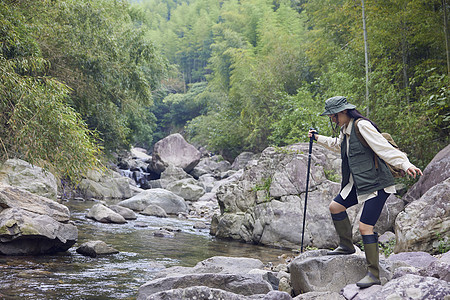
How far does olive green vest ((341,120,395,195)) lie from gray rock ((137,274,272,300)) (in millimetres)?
1467

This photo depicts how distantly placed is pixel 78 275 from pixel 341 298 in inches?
145

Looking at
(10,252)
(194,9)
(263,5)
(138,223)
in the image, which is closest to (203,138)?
(263,5)

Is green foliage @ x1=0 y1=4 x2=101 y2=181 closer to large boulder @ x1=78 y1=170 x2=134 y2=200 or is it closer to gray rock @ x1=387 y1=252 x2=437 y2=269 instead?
gray rock @ x1=387 y1=252 x2=437 y2=269

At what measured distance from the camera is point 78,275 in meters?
5.59

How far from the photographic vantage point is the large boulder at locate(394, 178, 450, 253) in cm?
612

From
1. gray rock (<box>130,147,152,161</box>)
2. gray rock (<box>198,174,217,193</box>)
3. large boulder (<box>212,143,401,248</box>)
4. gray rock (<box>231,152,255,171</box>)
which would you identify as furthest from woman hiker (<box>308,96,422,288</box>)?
gray rock (<box>130,147,152,161</box>)

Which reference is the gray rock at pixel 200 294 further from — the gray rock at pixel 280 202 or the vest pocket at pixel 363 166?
the gray rock at pixel 280 202

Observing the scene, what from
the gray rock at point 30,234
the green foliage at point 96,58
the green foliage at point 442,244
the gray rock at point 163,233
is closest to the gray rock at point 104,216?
the gray rock at point 163,233

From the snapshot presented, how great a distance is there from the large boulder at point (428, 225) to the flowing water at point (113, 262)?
241cm

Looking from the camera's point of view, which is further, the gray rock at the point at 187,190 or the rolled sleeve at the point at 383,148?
the gray rock at the point at 187,190

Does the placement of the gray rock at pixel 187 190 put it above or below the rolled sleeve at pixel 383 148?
above

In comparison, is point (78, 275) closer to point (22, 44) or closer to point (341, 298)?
point (341, 298)

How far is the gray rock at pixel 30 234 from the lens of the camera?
6.07m

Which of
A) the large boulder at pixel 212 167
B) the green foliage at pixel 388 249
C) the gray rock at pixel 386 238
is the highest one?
the large boulder at pixel 212 167
